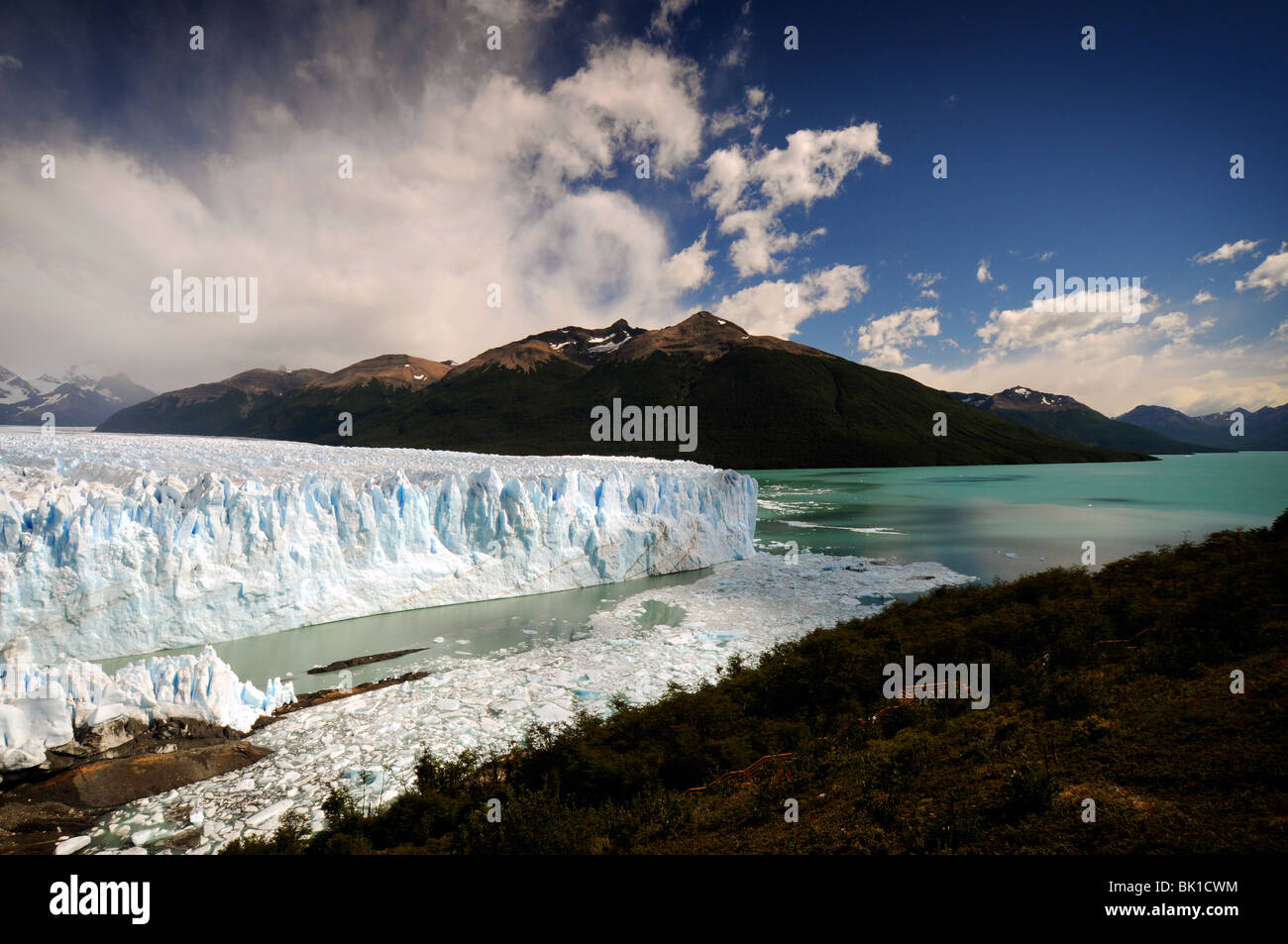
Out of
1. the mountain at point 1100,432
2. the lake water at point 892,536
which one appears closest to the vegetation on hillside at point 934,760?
the lake water at point 892,536

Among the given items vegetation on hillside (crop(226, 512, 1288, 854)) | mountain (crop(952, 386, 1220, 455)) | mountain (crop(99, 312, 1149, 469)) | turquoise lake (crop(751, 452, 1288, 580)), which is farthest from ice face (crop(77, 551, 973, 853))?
mountain (crop(952, 386, 1220, 455))

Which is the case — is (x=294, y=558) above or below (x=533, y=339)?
below

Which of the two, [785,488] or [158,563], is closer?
[158,563]

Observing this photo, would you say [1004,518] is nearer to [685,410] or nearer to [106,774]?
[106,774]

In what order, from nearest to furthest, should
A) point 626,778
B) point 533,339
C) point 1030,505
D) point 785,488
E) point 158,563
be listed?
point 626,778 → point 158,563 → point 1030,505 → point 785,488 → point 533,339

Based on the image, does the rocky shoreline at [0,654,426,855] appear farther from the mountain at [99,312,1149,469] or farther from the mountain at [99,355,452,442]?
the mountain at [99,355,452,442]

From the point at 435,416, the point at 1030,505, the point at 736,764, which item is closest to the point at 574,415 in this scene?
the point at 435,416
